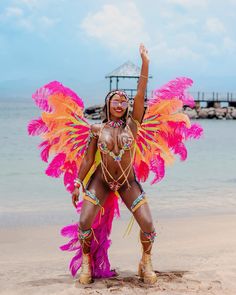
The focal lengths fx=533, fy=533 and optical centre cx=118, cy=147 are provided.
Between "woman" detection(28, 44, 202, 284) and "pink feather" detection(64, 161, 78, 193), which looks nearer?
"woman" detection(28, 44, 202, 284)

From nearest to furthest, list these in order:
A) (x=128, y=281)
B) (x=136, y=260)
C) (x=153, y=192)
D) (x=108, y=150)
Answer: (x=108, y=150) < (x=128, y=281) < (x=136, y=260) < (x=153, y=192)

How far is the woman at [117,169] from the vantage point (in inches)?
182

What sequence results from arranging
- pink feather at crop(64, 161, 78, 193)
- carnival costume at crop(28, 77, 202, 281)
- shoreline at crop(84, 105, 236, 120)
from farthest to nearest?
1. shoreline at crop(84, 105, 236, 120)
2. pink feather at crop(64, 161, 78, 193)
3. carnival costume at crop(28, 77, 202, 281)

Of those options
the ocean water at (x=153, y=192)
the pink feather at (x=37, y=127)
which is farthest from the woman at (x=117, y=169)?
the ocean water at (x=153, y=192)

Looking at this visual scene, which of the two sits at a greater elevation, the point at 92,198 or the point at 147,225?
the point at 92,198

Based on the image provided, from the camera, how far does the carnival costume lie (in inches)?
192

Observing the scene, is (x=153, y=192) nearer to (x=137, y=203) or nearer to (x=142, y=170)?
(x=142, y=170)

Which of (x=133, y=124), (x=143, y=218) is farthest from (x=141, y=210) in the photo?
(x=133, y=124)

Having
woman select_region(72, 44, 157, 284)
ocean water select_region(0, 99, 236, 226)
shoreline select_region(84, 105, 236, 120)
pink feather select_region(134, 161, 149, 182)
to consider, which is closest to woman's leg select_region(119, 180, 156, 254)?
woman select_region(72, 44, 157, 284)

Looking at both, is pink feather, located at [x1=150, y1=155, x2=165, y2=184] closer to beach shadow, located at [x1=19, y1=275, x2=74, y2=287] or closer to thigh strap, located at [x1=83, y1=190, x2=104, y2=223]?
thigh strap, located at [x1=83, y1=190, x2=104, y2=223]

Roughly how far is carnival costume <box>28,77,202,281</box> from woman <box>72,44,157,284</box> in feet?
0.25

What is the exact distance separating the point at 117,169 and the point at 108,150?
7.4 inches

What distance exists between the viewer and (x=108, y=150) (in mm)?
4602

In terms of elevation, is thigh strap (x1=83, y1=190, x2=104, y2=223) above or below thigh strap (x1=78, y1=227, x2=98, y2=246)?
above
